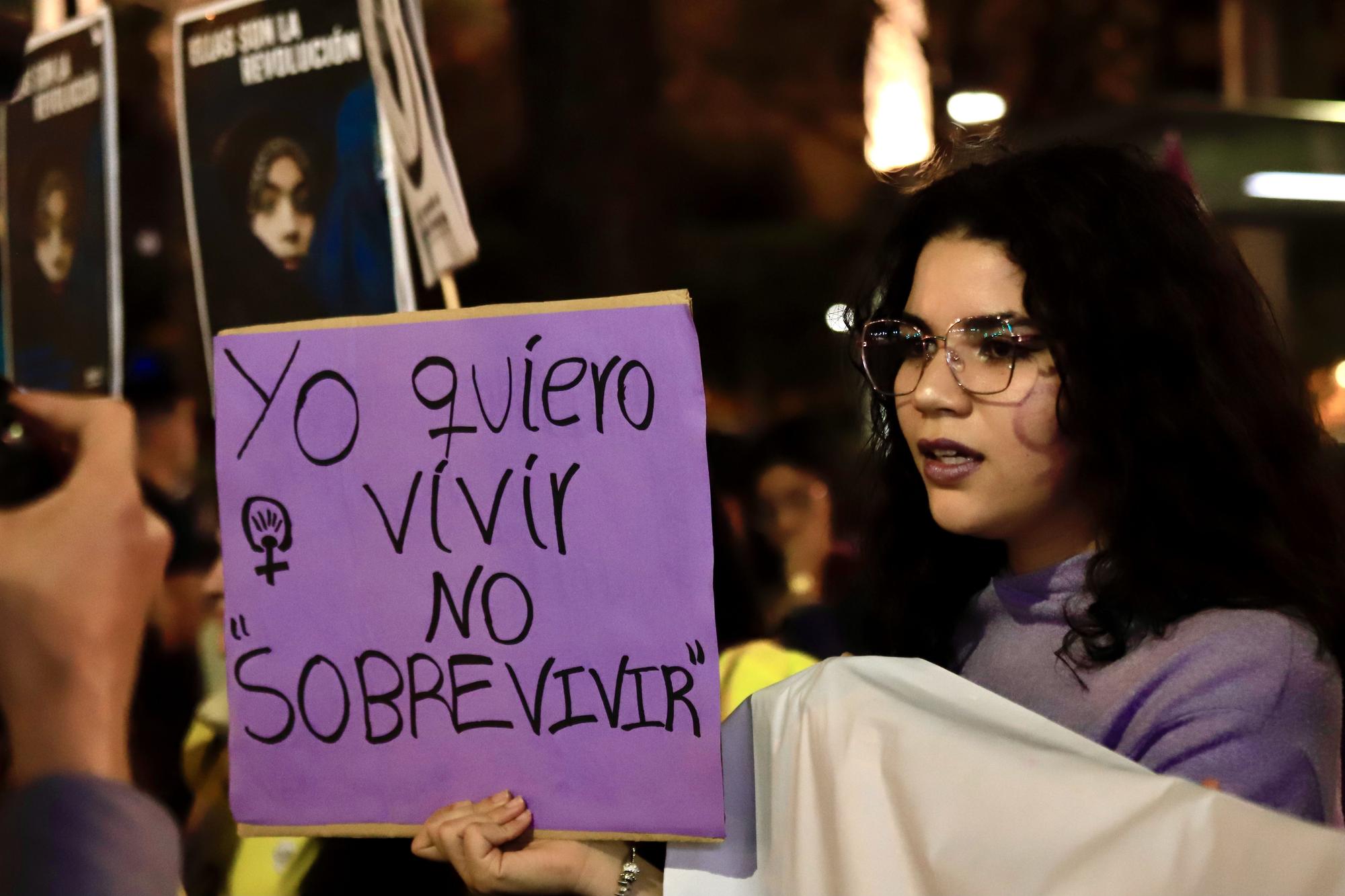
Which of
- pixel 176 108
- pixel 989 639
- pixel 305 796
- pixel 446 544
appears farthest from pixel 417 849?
pixel 176 108

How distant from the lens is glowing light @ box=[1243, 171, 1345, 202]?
4191mm

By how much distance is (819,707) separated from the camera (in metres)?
1.10

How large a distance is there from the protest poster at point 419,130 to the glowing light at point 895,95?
1665mm

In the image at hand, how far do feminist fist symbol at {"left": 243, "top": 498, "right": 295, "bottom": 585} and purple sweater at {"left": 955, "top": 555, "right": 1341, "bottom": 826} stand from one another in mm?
754

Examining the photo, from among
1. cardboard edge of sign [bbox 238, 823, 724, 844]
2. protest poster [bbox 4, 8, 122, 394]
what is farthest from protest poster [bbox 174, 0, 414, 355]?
cardboard edge of sign [bbox 238, 823, 724, 844]

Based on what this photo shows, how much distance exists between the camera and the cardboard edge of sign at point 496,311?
109cm

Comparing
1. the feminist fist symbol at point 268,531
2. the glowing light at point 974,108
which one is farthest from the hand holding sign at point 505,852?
the glowing light at point 974,108

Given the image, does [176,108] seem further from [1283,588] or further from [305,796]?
[1283,588]

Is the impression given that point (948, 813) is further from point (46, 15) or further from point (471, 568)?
point (46, 15)

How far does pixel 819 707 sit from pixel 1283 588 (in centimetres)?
42

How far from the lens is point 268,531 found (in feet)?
4.02

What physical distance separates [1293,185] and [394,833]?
4174 millimetres

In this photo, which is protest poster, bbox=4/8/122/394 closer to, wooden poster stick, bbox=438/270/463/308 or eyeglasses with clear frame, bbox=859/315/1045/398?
wooden poster stick, bbox=438/270/463/308

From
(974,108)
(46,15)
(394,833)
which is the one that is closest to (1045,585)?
(394,833)
